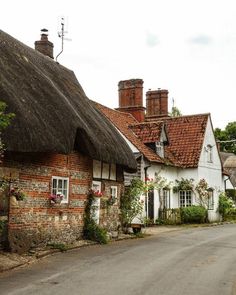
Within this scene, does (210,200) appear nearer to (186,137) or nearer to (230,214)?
(186,137)

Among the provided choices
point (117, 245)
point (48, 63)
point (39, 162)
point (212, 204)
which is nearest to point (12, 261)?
point (39, 162)

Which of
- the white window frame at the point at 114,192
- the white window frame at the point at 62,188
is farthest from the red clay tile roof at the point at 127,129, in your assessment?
the white window frame at the point at 62,188

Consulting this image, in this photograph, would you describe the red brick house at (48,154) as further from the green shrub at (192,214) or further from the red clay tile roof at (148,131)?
the green shrub at (192,214)

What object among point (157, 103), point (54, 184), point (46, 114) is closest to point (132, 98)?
point (157, 103)

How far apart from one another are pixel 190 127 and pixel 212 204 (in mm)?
5195

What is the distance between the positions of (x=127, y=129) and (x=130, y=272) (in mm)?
18382

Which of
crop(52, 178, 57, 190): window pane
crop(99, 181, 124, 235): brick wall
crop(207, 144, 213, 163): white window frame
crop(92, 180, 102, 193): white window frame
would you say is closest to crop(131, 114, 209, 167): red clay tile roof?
crop(207, 144, 213, 163): white window frame

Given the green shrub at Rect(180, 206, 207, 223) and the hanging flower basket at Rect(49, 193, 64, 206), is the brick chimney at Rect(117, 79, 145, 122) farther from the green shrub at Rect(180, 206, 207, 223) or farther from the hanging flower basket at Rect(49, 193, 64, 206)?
the hanging flower basket at Rect(49, 193, 64, 206)

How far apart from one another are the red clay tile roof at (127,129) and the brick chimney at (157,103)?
3.68 m

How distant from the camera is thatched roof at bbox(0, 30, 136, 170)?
1180 centimetres

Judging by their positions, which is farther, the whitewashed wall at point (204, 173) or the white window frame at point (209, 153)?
the white window frame at point (209, 153)

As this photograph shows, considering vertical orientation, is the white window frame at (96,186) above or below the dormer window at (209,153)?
below

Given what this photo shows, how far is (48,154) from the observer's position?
13695 millimetres

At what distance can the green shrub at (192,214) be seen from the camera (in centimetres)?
A: 2661
